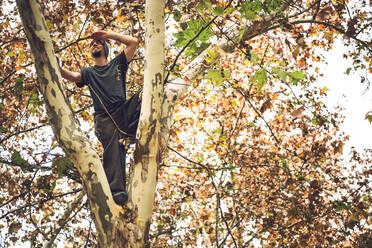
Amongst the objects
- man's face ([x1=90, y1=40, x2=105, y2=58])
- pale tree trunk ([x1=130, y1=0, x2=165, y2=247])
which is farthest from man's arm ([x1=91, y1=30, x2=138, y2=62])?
pale tree trunk ([x1=130, y1=0, x2=165, y2=247])

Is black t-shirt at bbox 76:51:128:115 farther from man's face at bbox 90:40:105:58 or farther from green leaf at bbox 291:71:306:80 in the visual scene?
green leaf at bbox 291:71:306:80

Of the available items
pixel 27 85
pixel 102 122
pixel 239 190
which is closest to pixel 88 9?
pixel 27 85

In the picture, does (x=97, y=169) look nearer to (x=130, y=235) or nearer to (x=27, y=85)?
(x=130, y=235)

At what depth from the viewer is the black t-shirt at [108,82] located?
2.89 m

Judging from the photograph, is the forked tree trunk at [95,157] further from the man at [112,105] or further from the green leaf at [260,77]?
the green leaf at [260,77]

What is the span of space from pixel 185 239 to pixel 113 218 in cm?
699

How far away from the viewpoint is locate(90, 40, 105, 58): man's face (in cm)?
327

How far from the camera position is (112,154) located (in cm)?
260

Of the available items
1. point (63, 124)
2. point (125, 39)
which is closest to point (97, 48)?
point (125, 39)

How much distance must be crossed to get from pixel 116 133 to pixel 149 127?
623 millimetres

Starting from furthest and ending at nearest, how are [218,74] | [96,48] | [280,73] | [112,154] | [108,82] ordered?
1. [96,48]
2. [108,82]
3. [112,154]
4. [218,74]
5. [280,73]

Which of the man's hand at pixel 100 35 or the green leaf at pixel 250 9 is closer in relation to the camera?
the green leaf at pixel 250 9

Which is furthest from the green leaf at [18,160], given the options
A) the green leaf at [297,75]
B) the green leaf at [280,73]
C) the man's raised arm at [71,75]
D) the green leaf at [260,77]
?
the green leaf at [297,75]

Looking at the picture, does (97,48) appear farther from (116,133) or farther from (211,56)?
(211,56)
